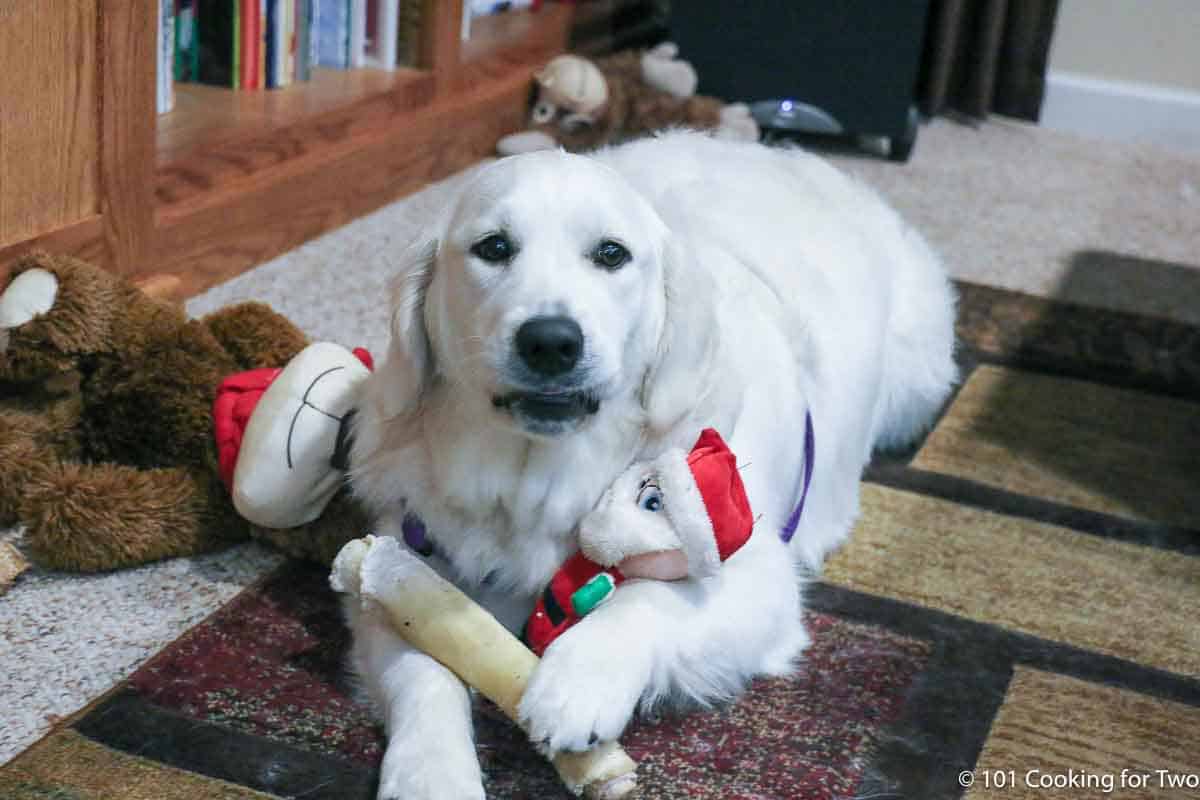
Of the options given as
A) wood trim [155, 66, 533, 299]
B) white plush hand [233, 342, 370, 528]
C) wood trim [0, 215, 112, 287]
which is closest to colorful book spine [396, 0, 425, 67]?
wood trim [155, 66, 533, 299]

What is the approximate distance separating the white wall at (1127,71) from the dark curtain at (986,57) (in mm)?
80

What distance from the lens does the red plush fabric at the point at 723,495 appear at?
4.80 feet

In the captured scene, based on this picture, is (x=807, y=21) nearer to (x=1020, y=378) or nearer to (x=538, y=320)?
(x=1020, y=378)

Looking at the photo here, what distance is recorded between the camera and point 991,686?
5.31 ft

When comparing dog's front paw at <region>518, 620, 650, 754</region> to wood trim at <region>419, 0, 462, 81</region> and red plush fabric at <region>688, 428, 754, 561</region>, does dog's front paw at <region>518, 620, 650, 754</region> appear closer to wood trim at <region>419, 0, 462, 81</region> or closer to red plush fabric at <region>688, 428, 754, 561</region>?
red plush fabric at <region>688, 428, 754, 561</region>

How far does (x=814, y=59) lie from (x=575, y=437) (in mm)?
2458

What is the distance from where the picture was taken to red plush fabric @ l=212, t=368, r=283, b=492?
5.61 ft

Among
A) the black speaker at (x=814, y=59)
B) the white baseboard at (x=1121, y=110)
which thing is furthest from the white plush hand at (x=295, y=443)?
the white baseboard at (x=1121, y=110)

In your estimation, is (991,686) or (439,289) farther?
(991,686)

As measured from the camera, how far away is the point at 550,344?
1.37 m

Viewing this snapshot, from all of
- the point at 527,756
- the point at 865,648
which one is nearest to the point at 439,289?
the point at 527,756

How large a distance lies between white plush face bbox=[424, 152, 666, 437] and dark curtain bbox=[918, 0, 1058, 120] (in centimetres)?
274

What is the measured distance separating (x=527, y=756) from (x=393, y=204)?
1.86 m

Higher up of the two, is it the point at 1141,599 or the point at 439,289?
the point at 439,289
